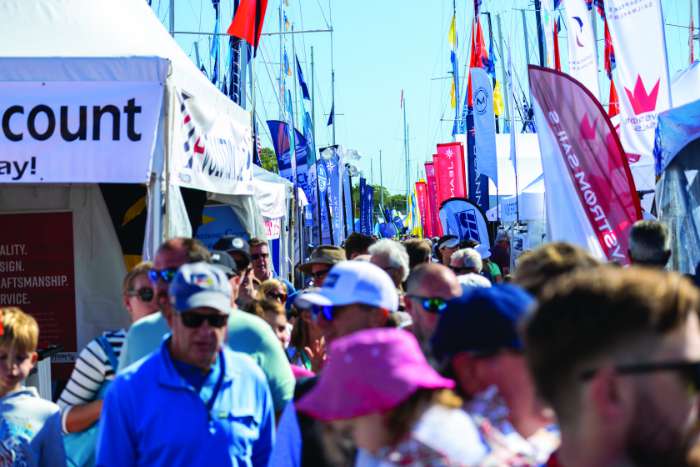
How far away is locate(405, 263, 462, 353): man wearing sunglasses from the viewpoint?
414cm

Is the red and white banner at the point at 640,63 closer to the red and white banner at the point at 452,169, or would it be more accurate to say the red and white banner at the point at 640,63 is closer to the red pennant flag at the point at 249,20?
the red pennant flag at the point at 249,20

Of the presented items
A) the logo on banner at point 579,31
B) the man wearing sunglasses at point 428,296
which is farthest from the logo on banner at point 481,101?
the man wearing sunglasses at point 428,296

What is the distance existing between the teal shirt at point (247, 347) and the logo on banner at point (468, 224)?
12.8m

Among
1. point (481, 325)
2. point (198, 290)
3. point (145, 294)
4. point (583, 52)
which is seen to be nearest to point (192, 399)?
point (198, 290)

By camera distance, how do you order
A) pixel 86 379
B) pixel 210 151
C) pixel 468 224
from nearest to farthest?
pixel 86 379, pixel 210 151, pixel 468 224

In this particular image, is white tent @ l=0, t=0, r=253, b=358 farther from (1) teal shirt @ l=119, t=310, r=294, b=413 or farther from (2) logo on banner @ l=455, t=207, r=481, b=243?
(2) logo on banner @ l=455, t=207, r=481, b=243

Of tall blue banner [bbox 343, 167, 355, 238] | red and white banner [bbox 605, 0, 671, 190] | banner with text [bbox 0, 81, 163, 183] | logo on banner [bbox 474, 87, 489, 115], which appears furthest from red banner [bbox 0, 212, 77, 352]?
tall blue banner [bbox 343, 167, 355, 238]

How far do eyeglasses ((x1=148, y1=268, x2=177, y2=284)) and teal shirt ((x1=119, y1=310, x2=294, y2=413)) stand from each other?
0.72ft

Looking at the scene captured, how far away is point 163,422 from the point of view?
3.52 meters

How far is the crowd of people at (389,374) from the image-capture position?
4.97 feet

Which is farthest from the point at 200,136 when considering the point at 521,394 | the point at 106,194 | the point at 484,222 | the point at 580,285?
the point at 484,222

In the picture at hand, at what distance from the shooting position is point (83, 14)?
24.0 feet

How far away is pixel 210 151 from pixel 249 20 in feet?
16.5

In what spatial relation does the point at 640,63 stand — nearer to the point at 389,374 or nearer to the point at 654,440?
the point at 389,374
